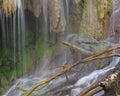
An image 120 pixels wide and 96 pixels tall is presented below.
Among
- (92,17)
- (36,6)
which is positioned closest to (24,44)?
(36,6)

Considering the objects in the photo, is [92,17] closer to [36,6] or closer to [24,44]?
[36,6]

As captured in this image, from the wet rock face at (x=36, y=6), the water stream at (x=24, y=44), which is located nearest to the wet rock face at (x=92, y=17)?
the water stream at (x=24, y=44)

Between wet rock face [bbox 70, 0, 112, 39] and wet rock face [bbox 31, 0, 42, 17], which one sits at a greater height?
wet rock face [bbox 31, 0, 42, 17]

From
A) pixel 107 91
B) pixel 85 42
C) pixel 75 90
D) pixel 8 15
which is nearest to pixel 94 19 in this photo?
pixel 85 42

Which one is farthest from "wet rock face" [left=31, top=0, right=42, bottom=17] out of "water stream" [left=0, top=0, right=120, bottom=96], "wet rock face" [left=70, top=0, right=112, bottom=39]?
"wet rock face" [left=70, top=0, right=112, bottom=39]

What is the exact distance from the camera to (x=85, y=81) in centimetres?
646

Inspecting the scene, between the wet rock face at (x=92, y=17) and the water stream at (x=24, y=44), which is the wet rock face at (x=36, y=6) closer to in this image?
the water stream at (x=24, y=44)

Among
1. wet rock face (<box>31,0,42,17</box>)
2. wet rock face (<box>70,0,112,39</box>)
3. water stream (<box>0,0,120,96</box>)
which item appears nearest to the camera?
water stream (<box>0,0,120,96</box>)

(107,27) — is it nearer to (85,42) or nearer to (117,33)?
(117,33)

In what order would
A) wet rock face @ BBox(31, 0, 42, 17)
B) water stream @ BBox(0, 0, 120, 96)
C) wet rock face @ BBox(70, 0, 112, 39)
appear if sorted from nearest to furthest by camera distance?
water stream @ BBox(0, 0, 120, 96) < wet rock face @ BBox(31, 0, 42, 17) < wet rock face @ BBox(70, 0, 112, 39)

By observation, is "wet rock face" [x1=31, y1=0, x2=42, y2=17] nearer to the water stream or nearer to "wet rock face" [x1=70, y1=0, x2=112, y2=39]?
the water stream

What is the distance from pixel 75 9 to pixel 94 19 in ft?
2.14

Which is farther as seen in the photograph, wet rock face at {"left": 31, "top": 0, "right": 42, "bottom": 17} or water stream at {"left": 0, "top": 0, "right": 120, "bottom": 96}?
wet rock face at {"left": 31, "top": 0, "right": 42, "bottom": 17}

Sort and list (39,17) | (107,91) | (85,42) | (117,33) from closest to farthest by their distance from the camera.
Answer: (107,91)
(85,42)
(39,17)
(117,33)
